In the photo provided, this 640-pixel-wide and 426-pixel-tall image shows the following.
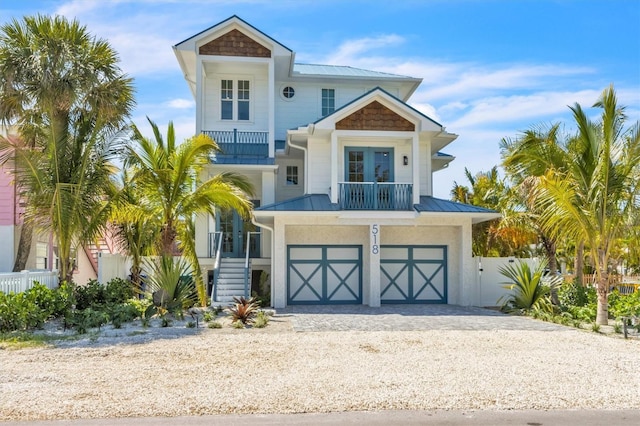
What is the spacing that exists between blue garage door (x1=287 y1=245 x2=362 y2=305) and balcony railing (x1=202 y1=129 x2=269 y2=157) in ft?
13.8

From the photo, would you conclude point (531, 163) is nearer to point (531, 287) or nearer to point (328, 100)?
point (531, 287)

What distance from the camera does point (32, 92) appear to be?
610 inches

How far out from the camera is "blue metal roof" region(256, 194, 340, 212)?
727 inches

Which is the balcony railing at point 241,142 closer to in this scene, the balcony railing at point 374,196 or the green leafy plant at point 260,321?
the balcony railing at point 374,196

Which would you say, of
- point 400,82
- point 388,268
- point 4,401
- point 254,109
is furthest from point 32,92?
point 400,82

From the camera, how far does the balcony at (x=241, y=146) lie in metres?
21.2

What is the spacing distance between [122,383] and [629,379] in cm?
782

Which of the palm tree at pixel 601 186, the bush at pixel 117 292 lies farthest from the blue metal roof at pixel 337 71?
the bush at pixel 117 292

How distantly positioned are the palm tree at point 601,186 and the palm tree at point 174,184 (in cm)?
912

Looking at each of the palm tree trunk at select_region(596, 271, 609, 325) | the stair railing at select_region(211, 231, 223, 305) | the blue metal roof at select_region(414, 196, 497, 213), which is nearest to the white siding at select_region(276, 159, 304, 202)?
the stair railing at select_region(211, 231, 223, 305)

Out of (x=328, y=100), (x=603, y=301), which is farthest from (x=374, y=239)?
(x=328, y=100)

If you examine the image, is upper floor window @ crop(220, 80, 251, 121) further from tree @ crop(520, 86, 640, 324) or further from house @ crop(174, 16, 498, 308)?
tree @ crop(520, 86, 640, 324)

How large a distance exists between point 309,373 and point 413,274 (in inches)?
474

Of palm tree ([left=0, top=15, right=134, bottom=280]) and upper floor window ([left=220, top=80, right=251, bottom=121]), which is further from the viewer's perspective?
upper floor window ([left=220, top=80, right=251, bottom=121])
